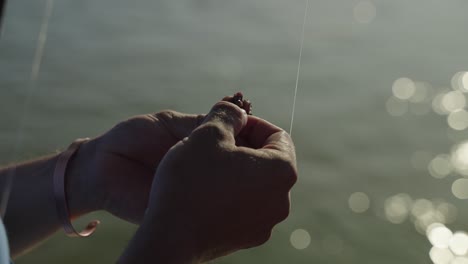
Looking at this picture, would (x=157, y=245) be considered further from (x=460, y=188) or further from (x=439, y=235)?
(x=460, y=188)

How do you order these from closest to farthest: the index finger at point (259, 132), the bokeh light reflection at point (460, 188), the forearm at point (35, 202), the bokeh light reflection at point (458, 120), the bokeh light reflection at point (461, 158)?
the index finger at point (259, 132)
the forearm at point (35, 202)
the bokeh light reflection at point (460, 188)
the bokeh light reflection at point (461, 158)
the bokeh light reflection at point (458, 120)

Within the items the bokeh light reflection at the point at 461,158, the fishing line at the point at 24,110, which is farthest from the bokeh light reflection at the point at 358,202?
the fishing line at the point at 24,110

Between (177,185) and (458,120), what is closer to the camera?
(177,185)

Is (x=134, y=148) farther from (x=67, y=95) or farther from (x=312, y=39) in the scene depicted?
(x=312, y=39)

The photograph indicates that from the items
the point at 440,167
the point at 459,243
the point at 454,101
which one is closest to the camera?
the point at 459,243

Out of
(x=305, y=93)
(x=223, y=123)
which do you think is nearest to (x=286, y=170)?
(x=223, y=123)

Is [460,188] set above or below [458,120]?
below

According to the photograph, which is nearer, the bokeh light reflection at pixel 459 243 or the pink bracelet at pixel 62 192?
the pink bracelet at pixel 62 192

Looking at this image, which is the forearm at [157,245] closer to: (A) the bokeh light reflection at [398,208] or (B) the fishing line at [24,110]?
(B) the fishing line at [24,110]
